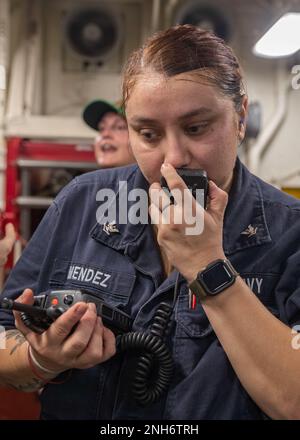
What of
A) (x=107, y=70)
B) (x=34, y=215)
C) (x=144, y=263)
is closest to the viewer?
(x=144, y=263)

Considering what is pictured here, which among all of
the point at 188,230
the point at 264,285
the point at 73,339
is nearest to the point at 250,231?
the point at 264,285

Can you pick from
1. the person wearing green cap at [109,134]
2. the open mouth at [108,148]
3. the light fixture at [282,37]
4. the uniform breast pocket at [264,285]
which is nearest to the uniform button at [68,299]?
the uniform breast pocket at [264,285]

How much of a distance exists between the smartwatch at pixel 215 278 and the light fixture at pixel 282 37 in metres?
2.67

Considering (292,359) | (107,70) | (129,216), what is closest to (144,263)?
(129,216)

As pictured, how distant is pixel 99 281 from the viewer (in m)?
1.16

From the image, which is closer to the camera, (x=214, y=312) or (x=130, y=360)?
(x=214, y=312)

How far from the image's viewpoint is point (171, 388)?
108cm

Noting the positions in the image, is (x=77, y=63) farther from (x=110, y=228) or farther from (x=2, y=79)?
(x=110, y=228)

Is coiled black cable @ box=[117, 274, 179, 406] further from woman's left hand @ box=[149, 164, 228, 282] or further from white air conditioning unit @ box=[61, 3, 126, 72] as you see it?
white air conditioning unit @ box=[61, 3, 126, 72]

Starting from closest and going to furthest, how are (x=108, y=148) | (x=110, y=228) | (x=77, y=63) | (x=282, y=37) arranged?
(x=110, y=228) < (x=108, y=148) < (x=282, y=37) < (x=77, y=63)

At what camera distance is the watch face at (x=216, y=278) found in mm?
940

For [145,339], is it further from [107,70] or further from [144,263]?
[107,70]

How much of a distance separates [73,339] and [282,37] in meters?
3.12

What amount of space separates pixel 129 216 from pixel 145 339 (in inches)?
12.1
